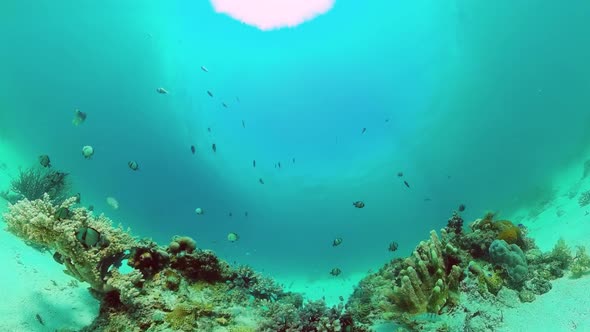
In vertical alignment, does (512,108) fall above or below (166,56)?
above

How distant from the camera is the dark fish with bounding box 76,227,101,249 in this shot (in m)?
4.89

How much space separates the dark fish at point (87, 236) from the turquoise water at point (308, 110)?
38.9 metres

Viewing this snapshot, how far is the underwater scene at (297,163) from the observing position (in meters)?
5.48

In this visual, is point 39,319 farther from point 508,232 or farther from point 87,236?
point 508,232

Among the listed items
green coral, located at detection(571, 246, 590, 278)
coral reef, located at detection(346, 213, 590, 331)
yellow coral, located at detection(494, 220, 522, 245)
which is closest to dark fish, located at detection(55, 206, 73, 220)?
coral reef, located at detection(346, 213, 590, 331)

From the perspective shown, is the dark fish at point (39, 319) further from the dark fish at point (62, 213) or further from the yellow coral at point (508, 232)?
the yellow coral at point (508, 232)

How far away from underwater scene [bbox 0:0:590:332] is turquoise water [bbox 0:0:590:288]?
350mm

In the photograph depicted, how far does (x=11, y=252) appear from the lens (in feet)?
26.7

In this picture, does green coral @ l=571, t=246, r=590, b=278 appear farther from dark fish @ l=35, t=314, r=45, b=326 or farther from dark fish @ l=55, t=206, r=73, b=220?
dark fish @ l=35, t=314, r=45, b=326

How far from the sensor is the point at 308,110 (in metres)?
67.0

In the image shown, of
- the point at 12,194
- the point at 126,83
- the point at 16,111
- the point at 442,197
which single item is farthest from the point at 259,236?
the point at 12,194

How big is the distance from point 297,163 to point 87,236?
68884 millimetres

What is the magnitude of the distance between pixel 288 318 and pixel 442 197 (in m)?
78.8

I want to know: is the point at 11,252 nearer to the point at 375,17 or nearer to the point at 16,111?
the point at 16,111
